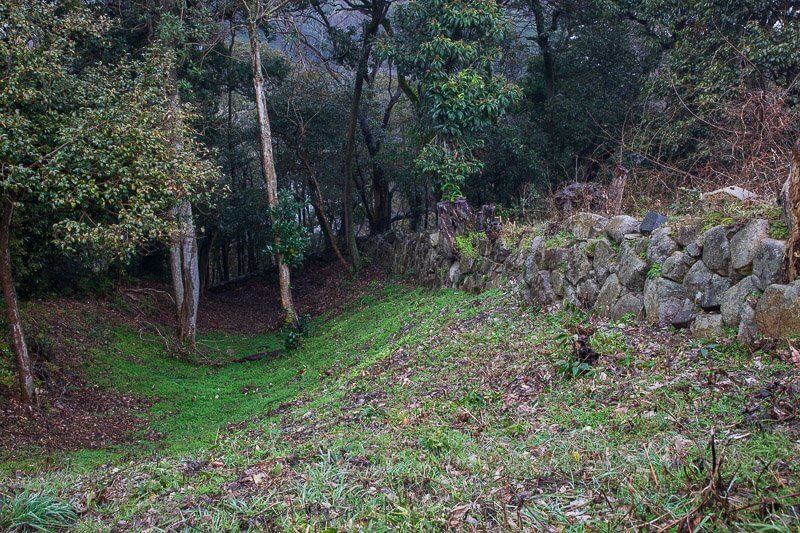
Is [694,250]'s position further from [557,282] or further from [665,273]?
[557,282]

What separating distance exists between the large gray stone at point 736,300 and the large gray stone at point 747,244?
0.51ft

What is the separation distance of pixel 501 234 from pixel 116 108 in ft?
24.7

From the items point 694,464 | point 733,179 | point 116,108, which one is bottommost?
point 694,464

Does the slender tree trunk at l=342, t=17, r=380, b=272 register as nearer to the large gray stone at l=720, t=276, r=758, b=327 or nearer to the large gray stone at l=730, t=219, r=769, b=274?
the large gray stone at l=730, t=219, r=769, b=274

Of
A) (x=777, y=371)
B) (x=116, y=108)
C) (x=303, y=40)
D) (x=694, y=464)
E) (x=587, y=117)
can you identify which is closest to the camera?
(x=694, y=464)

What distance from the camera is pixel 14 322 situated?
9.37 m

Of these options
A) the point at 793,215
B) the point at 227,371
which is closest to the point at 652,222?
the point at 793,215

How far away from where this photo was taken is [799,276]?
5.37m

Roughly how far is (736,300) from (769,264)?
480mm

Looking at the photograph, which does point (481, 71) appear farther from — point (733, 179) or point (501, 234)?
point (733, 179)

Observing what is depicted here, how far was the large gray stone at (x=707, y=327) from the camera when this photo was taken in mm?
6094

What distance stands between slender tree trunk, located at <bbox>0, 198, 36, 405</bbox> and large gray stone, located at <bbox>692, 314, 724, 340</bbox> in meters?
9.14

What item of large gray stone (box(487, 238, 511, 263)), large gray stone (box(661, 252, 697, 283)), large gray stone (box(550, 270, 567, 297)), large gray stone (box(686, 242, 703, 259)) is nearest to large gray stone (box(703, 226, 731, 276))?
large gray stone (box(686, 242, 703, 259))

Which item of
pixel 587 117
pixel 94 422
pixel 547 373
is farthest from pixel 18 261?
pixel 587 117
